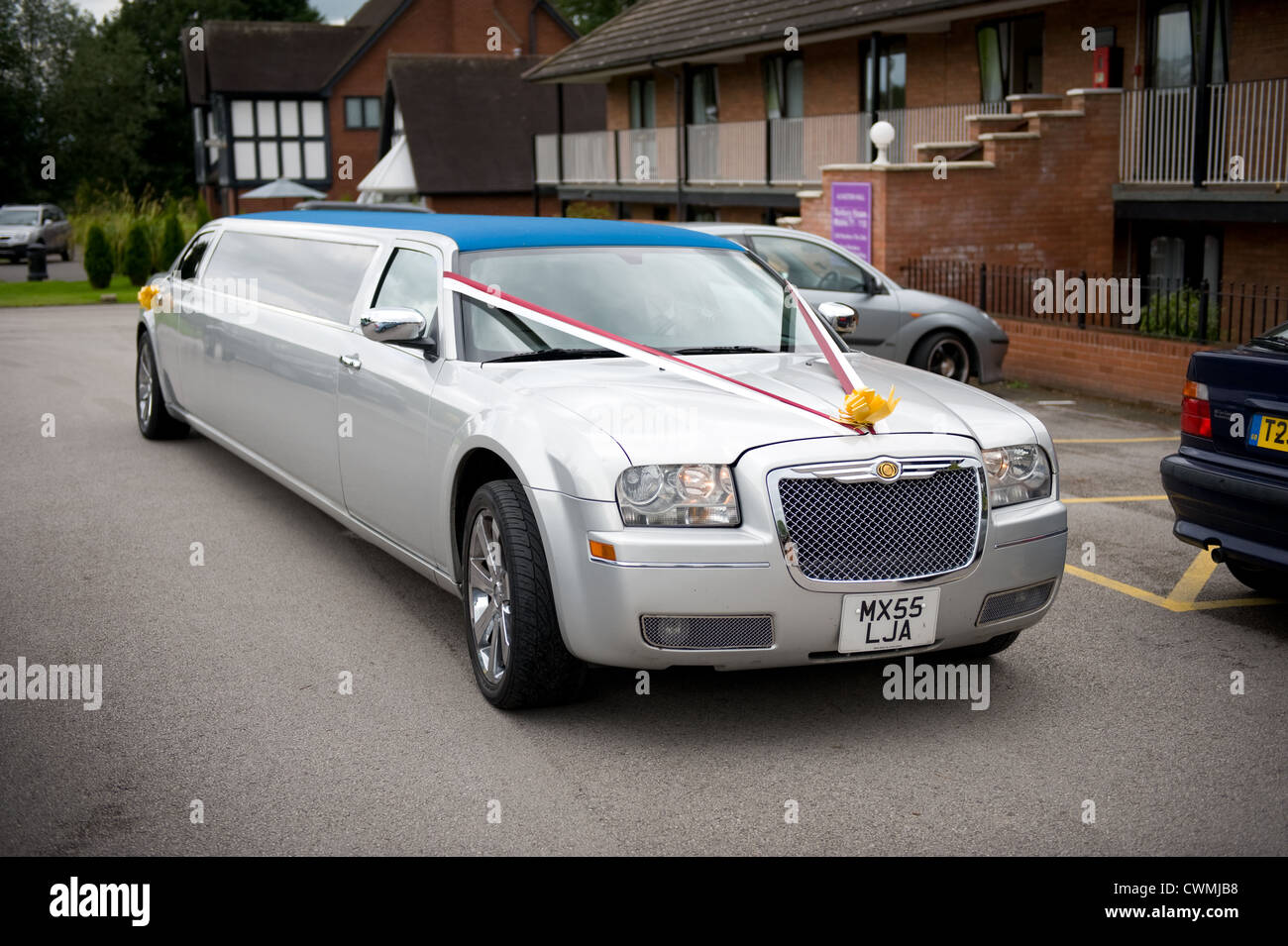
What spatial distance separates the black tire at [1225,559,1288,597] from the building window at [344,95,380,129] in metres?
52.1

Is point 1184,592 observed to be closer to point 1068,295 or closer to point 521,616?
point 521,616

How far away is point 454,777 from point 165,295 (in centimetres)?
685

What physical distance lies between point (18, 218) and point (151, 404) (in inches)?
1410

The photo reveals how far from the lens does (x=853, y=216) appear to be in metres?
18.3

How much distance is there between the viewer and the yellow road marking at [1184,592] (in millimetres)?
6773

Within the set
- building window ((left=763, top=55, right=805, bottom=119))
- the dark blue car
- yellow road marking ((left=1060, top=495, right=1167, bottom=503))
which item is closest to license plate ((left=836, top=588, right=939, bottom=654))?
the dark blue car

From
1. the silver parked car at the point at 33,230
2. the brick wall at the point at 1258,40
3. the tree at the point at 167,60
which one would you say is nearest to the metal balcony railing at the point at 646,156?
the brick wall at the point at 1258,40

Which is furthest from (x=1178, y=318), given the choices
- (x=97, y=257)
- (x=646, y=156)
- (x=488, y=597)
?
(x=97, y=257)

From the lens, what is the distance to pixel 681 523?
4738 millimetres

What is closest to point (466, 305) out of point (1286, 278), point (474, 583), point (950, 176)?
point (474, 583)

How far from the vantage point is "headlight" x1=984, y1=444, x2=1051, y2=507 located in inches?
204

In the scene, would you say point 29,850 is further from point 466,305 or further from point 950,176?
point 950,176

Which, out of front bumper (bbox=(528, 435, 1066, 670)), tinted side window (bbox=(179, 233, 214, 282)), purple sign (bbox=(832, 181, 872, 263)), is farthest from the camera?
purple sign (bbox=(832, 181, 872, 263))

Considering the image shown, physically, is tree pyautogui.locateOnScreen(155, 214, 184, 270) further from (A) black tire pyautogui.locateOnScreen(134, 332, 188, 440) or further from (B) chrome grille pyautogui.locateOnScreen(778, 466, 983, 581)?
(B) chrome grille pyautogui.locateOnScreen(778, 466, 983, 581)
